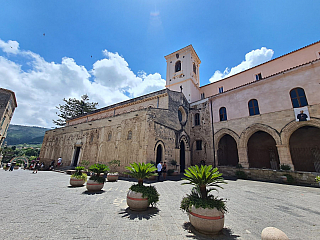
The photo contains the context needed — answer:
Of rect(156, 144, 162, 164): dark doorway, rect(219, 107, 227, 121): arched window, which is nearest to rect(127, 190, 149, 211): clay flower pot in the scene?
rect(156, 144, 162, 164): dark doorway

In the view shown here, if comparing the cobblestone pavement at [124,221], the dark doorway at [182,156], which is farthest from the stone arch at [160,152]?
the cobblestone pavement at [124,221]

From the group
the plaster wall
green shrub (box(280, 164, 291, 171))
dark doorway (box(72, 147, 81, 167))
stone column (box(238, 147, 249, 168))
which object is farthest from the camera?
dark doorway (box(72, 147, 81, 167))

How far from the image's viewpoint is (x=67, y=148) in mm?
23078

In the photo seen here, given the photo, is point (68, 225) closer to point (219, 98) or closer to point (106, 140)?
point (106, 140)

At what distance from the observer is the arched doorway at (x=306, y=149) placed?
14250 millimetres

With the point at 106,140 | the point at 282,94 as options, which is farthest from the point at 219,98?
the point at 106,140

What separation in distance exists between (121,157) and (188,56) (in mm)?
21234

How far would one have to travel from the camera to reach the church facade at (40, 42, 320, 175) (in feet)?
43.2

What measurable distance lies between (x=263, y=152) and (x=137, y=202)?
728 inches

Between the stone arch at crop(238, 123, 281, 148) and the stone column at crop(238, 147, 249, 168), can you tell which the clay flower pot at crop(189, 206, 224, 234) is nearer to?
the stone column at crop(238, 147, 249, 168)

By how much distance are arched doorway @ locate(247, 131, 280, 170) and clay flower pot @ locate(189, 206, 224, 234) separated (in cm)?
1749

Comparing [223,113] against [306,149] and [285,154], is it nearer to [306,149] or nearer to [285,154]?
[285,154]

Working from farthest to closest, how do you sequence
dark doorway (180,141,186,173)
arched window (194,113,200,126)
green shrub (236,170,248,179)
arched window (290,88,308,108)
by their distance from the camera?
arched window (194,113,200,126), dark doorway (180,141,186,173), green shrub (236,170,248,179), arched window (290,88,308,108)

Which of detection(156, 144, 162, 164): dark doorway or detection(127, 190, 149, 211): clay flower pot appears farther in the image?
A: detection(156, 144, 162, 164): dark doorway
